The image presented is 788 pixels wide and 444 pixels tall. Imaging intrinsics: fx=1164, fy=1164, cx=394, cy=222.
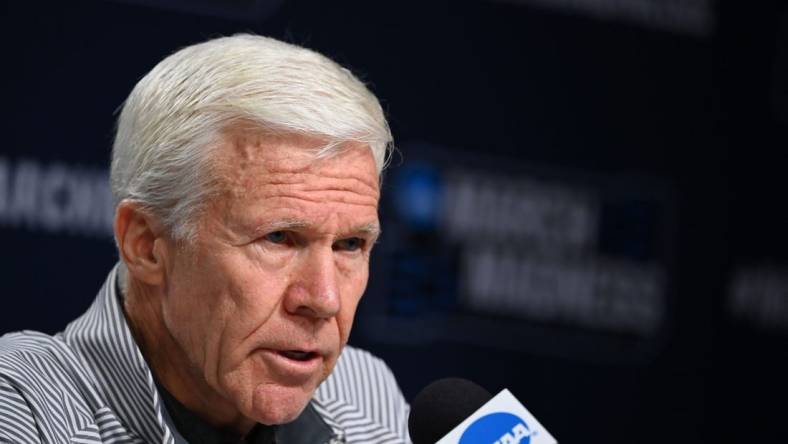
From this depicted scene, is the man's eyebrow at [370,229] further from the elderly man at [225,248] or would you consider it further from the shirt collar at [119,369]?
the shirt collar at [119,369]

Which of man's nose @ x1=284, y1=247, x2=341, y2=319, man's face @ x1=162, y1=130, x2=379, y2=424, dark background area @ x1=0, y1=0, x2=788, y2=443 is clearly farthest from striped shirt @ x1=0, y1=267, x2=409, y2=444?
dark background area @ x1=0, y1=0, x2=788, y2=443

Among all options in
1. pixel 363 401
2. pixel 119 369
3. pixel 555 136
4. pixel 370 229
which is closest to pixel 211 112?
pixel 370 229

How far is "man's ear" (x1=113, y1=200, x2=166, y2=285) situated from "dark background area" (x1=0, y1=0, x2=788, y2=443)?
1146 mm

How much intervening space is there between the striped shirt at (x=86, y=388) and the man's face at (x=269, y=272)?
0.12m

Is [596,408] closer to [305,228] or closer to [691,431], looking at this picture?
[691,431]

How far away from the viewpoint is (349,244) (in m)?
1.92

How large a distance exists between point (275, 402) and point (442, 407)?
0.94ft

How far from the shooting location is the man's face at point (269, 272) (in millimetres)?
1811

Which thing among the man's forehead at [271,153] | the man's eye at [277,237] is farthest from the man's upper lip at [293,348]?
the man's forehead at [271,153]

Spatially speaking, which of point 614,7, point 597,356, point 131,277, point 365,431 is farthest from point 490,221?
point 131,277

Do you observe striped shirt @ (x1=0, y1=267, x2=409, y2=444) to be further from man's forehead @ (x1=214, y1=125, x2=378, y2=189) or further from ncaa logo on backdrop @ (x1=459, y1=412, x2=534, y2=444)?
ncaa logo on backdrop @ (x1=459, y1=412, x2=534, y2=444)

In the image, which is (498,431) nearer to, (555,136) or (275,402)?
(275,402)

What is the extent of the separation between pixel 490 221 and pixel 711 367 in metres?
0.99

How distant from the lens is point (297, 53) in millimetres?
1930
